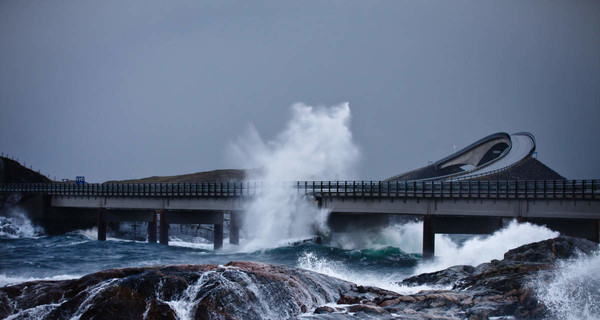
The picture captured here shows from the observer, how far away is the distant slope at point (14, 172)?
96.4 metres

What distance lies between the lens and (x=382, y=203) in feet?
164

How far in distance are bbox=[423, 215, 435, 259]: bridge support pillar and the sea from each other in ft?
2.23

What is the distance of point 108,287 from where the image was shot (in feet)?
65.7

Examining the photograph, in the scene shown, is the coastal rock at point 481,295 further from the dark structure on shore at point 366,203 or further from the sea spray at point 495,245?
the dark structure on shore at point 366,203

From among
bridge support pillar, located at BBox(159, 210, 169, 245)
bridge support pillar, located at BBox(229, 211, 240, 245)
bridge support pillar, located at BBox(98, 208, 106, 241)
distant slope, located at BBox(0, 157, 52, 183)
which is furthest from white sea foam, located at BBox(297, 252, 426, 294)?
distant slope, located at BBox(0, 157, 52, 183)

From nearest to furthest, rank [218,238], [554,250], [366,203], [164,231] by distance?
[554,250] < [366,203] < [218,238] < [164,231]

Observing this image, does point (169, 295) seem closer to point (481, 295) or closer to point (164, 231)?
point (481, 295)

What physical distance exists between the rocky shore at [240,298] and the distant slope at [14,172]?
83382mm

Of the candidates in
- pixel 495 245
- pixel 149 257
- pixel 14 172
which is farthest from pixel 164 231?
pixel 14 172

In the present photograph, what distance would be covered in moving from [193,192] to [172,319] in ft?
144

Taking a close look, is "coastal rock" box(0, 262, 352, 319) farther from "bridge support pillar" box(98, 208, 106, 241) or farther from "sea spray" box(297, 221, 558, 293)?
"bridge support pillar" box(98, 208, 106, 241)

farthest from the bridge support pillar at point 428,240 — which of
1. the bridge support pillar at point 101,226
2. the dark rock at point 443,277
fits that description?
the bridge support pillar at point 101,226

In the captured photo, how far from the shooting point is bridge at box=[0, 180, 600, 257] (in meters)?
43.0

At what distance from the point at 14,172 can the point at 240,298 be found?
297 feet
